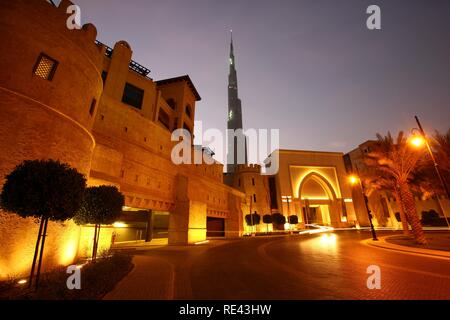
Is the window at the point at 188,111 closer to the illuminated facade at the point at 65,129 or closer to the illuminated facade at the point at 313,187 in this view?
the illuminated facade at the point at 65,129

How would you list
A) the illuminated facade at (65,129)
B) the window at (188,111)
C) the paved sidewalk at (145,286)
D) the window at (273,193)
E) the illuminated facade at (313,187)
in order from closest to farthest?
the paved sidewalk at (145,286), the illuminated facade at (65,129), the window at (188,111), the illuminated facade at (313,187), the window at (273,193)

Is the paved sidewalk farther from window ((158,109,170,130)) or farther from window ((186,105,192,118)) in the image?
window ((186,105,192,118))

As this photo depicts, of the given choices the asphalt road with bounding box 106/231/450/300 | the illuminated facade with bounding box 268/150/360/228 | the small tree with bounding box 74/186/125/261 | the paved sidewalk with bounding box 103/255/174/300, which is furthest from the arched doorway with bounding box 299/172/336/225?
the paved sidewalk with bounding box 103/255/174/300

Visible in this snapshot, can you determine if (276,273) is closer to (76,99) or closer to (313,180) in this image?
(76,99)

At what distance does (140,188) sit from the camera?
19094mm

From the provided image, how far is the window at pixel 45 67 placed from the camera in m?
9.09

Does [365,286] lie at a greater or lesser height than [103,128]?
lesser

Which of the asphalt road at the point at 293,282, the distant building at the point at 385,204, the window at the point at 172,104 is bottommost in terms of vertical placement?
the asphalt road at the point at 293,282

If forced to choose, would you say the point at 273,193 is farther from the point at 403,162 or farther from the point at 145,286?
the point at 145,286

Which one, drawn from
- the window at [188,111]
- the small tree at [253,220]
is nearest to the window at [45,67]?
the window at [188,111]

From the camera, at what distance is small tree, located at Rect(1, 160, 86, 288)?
600 centimetres

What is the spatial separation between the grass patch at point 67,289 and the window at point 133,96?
22594 mm
